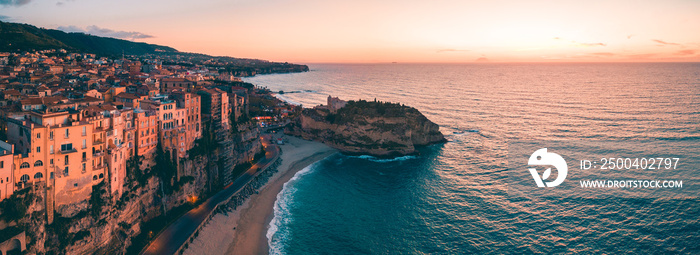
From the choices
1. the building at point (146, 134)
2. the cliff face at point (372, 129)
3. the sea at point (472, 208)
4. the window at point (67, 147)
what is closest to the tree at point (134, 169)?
the building at point (146, 134)

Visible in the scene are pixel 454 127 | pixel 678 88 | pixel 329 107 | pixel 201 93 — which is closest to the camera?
pixel 201 93

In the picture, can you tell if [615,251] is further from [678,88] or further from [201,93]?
[678,88]

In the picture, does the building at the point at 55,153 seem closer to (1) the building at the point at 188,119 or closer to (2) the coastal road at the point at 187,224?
(2) the coastal road at the point at 187,224

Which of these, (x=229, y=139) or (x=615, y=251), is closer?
(x=615, y=251)

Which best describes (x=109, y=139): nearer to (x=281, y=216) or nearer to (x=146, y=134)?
(x=146, y=134)

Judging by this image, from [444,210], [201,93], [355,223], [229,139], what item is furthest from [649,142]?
[201,93]
